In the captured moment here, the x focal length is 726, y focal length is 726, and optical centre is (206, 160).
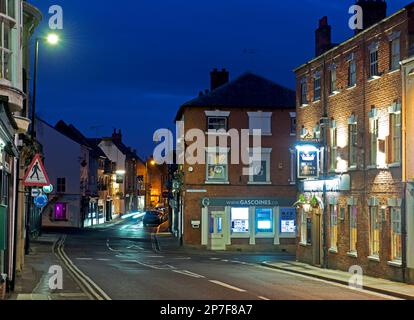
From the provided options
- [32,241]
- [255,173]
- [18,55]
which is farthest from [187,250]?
[18,55]

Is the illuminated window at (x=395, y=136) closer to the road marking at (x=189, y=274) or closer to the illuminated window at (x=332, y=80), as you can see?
the illuminated window at (x=332, y=80)

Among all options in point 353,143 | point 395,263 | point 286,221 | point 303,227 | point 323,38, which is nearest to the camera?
point 395,263

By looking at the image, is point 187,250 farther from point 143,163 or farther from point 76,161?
point 143,163

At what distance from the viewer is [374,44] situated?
28.1m

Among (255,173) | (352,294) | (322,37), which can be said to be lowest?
(352,294)

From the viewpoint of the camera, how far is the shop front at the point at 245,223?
48656 millimetres

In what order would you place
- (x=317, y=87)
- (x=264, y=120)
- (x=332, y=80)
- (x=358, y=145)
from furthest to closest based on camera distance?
(x=264, y=120), (x=317, y=87), (x=332, y=80), (x=358, y=145)

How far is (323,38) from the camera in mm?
36250

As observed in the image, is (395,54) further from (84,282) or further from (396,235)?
(84,282)

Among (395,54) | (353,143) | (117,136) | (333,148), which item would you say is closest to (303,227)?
(333,148)

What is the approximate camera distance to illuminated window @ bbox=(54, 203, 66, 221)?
7269 cm

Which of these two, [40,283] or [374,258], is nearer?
[40,283]

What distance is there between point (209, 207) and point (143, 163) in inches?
3727

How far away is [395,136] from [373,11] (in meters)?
7.30
